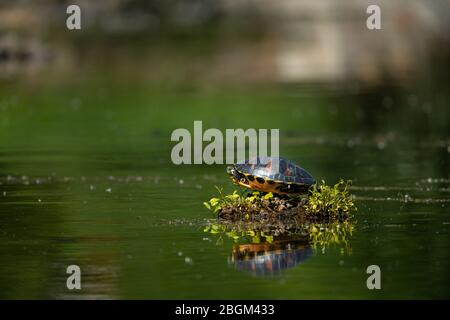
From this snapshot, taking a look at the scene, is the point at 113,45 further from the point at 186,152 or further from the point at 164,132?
the point at 186,152

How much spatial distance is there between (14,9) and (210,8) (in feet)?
41.7

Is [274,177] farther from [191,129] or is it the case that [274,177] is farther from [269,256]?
[191,129]

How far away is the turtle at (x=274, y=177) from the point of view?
57.1ft

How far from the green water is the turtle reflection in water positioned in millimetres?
123

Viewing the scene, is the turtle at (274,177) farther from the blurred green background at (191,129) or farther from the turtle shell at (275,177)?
the blurred green background at (191,129)

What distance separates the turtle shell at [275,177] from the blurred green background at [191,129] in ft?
3.06

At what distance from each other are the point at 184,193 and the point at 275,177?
12.2ft

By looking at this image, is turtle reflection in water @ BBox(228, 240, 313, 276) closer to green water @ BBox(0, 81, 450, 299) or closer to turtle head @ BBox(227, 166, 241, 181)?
green water @ BBox(0, 81, 450, 299)

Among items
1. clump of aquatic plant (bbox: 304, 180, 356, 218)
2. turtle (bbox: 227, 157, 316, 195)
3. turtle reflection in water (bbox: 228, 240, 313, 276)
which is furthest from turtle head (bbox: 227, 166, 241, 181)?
turtle reflection in water (bbox: 228, 240, 313, 276)

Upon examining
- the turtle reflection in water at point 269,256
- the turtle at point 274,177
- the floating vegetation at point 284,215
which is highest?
the turtle at point 274,177

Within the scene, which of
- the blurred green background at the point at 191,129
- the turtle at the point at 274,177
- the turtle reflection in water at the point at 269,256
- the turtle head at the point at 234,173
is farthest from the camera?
the turtle head at the point at 234,173

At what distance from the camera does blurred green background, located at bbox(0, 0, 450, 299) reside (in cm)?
1430

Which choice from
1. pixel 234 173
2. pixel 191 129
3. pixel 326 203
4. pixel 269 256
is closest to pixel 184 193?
pixel 234 173

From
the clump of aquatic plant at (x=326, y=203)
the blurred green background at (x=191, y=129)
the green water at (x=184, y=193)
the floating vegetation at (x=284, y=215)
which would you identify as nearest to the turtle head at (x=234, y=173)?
the floating vegetation at (x=284, y=215)
